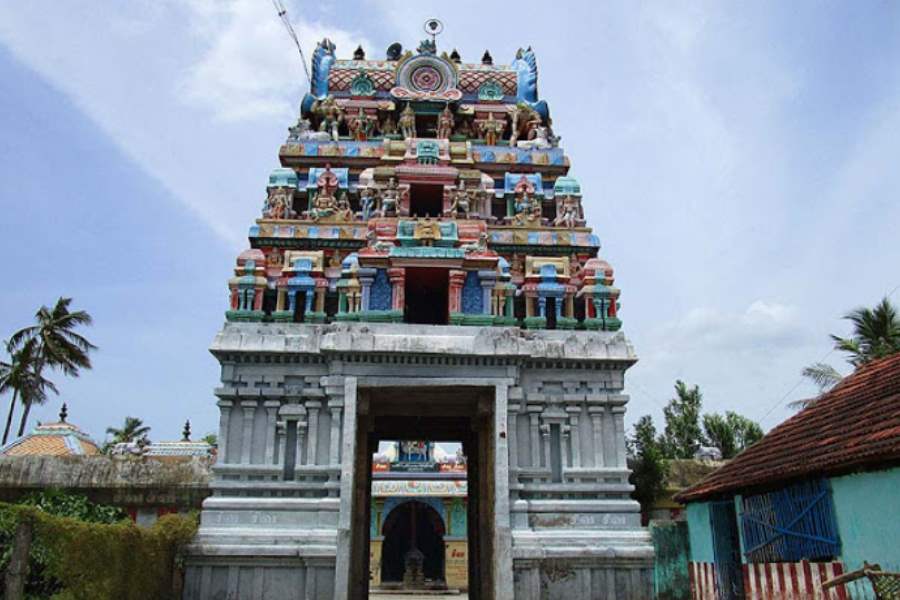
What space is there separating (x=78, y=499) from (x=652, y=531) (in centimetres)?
1183

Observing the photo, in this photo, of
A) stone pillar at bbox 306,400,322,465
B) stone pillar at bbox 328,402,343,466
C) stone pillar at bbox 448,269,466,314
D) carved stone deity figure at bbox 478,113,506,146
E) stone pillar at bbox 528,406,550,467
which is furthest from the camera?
carved stone deity figure at bbox 478,113,506,146

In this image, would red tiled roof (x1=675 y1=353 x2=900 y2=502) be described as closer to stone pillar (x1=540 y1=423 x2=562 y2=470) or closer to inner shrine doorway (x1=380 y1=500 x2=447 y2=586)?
stone pillar (x1=540 y1=423 x2=562 y2=470)

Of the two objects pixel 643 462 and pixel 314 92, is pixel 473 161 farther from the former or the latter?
pixel 643 462

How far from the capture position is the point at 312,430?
14.1 m

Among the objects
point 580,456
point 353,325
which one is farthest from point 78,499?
point 580,456

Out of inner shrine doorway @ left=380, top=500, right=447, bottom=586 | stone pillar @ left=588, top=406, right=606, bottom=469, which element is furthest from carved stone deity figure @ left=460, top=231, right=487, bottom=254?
inner shrine doorway @ left=380, top=500, right=447, bottom=586

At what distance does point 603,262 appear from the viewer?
640 inches

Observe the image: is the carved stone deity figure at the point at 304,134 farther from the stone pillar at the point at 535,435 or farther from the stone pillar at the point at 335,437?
the stone pillar at the point at 535,435

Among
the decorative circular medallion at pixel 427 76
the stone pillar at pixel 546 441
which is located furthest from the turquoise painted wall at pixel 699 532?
the decorative circular medallion at pixel 427 76

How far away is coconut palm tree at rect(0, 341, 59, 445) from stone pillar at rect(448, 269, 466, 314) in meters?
22.4

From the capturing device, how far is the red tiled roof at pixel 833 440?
27.8 feet

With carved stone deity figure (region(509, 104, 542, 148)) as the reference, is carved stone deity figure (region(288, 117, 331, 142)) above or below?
below

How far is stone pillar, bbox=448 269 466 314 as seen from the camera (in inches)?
597

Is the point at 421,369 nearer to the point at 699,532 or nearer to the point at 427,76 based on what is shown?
the point at 699,532
